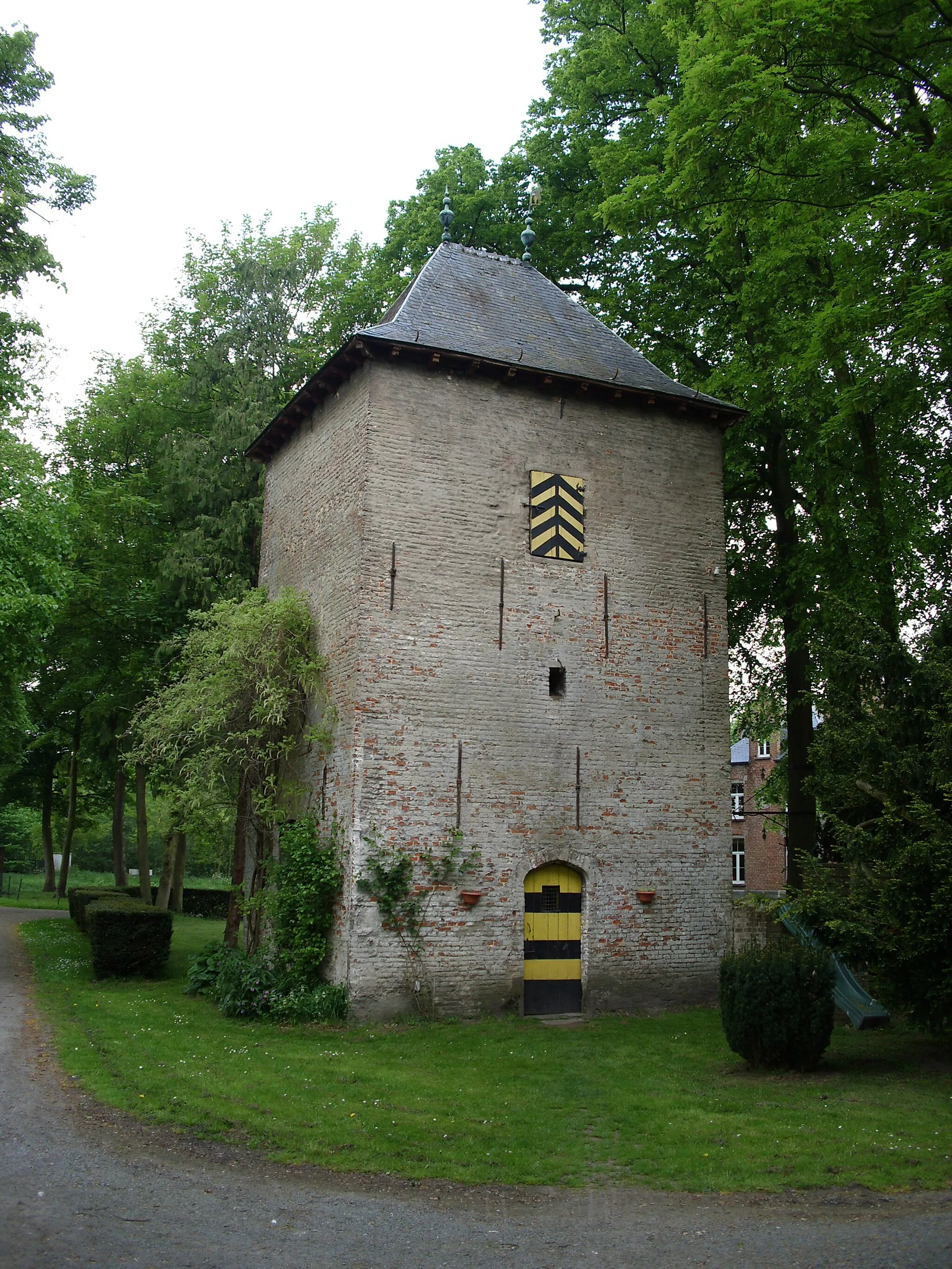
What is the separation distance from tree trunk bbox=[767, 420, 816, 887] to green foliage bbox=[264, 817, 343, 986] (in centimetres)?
795

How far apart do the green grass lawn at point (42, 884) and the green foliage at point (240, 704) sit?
18.3m

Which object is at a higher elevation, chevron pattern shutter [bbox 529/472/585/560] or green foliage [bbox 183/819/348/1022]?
chevron pattern shutter [bbox 529/472/585/560]

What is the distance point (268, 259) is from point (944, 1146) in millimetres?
21540

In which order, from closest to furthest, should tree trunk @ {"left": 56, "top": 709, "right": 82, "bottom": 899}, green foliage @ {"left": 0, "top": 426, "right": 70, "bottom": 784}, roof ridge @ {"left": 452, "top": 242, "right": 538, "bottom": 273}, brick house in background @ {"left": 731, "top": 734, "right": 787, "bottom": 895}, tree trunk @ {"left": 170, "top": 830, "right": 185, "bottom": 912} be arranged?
1. green foliage @ {"left": 0, "top": 426, "right": 70, "bottom": 784}
2. roof ridge @ {"left": 452, "top": 242, "right": 538, "bottom": 273}
3. tree trunk @ {"left": 170, "top": 830, "right": 185, "bottom": 912}
4. tree trunk @ {"left": 56, "top": 709, "right": 82, "bottom": 899}
5. brick house in background @ {"left": 731, "top": 734, "right": 787, "bottom": 895}

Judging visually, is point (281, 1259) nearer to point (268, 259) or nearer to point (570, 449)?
point (570, 449)

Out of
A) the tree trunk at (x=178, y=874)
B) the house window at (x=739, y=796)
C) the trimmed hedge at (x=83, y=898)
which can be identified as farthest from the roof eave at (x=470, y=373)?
the house window at (x=739, y=796)

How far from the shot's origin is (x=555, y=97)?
19.9 meters

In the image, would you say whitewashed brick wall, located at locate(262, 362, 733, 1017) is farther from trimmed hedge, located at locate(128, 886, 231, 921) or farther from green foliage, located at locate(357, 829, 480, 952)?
trimmed hedge, located at locate(128, 886, 231, 921)

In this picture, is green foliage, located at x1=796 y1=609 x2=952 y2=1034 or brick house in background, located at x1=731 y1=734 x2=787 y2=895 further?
brick house in background, located at x1=731 y1=734 x2=787 y2=895

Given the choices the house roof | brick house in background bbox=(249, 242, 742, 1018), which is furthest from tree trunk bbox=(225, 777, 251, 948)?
the house roof

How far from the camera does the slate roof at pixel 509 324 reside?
1451 cm

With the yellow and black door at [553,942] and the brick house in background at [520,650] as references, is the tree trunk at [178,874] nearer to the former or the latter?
the brick house in background at [520,650]

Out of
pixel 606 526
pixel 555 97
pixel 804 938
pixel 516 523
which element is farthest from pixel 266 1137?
pixel 555 97

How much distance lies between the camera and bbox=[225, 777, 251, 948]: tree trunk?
15.1m
